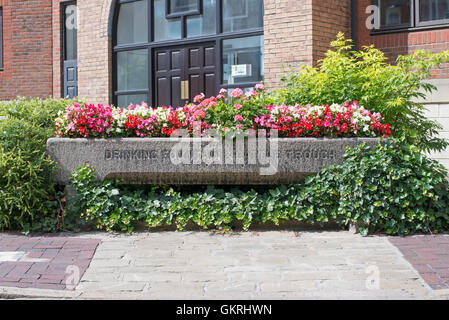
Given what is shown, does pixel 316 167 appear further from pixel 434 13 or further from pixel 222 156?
pixel 434 13

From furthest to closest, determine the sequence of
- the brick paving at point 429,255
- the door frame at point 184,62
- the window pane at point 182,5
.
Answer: the window pane at point 182,5
the door frame at point 184,62
the brick paving at point 429,255

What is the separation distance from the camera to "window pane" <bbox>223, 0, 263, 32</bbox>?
10.3 m

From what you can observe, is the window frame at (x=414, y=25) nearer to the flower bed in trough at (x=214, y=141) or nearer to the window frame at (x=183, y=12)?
the window frame at (x=183, y=12)

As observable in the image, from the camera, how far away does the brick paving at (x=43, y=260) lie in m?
4.25

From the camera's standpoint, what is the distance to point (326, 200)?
6023 mm

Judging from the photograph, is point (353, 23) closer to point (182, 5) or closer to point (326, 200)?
point (182, 5)

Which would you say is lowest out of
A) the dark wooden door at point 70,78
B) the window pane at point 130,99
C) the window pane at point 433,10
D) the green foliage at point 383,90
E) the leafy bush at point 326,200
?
the leafy bush at point 326,200

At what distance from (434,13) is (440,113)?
1.97 meters

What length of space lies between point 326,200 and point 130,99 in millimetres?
7217

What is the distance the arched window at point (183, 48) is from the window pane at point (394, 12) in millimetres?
2384

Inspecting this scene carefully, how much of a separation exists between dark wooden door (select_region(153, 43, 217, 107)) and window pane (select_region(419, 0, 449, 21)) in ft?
13.9

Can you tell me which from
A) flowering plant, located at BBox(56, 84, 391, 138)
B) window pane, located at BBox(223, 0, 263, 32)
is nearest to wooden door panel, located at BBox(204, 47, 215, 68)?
window pane, located at BBox(223, 0, 263, 32)

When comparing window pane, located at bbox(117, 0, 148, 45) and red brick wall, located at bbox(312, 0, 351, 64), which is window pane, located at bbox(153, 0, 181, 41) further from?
red brick wall, located at bbox(312, 0, 351, 64)

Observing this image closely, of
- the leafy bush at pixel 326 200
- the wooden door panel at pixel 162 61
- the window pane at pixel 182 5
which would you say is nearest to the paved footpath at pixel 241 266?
the leafy bush at pixel 326 200
